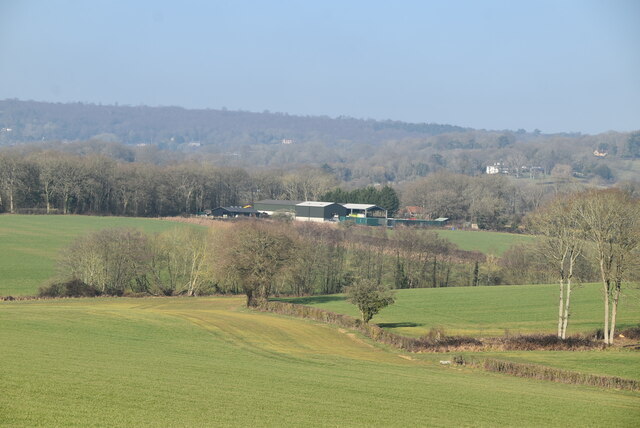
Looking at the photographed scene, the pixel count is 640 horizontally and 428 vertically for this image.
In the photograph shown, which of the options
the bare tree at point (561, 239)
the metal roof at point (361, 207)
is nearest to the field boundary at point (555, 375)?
the bare tree at point (561, 239)

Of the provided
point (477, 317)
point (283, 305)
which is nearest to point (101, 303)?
point (283, 305)

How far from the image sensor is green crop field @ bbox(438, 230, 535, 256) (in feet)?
310

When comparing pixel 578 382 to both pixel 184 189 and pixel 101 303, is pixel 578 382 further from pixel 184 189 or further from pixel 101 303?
pixel 184 189

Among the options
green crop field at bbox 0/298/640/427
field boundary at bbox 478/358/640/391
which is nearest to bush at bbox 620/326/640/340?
field boundary at bbox 478/358/640/391

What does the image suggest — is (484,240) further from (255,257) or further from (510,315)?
(510,315)

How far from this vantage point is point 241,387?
22438 mm

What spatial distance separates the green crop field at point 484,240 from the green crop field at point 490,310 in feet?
95.4

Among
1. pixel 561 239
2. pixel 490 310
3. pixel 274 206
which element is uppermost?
pixel 561 239

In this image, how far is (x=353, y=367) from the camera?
29578mm

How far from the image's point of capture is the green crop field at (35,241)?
63.6m

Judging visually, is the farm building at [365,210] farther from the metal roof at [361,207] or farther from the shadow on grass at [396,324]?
the shadow on grass at [396,324]

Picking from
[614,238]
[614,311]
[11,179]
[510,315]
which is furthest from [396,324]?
[11,179]

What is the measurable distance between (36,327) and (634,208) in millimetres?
35249

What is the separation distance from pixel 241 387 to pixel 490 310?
33.7 meters
